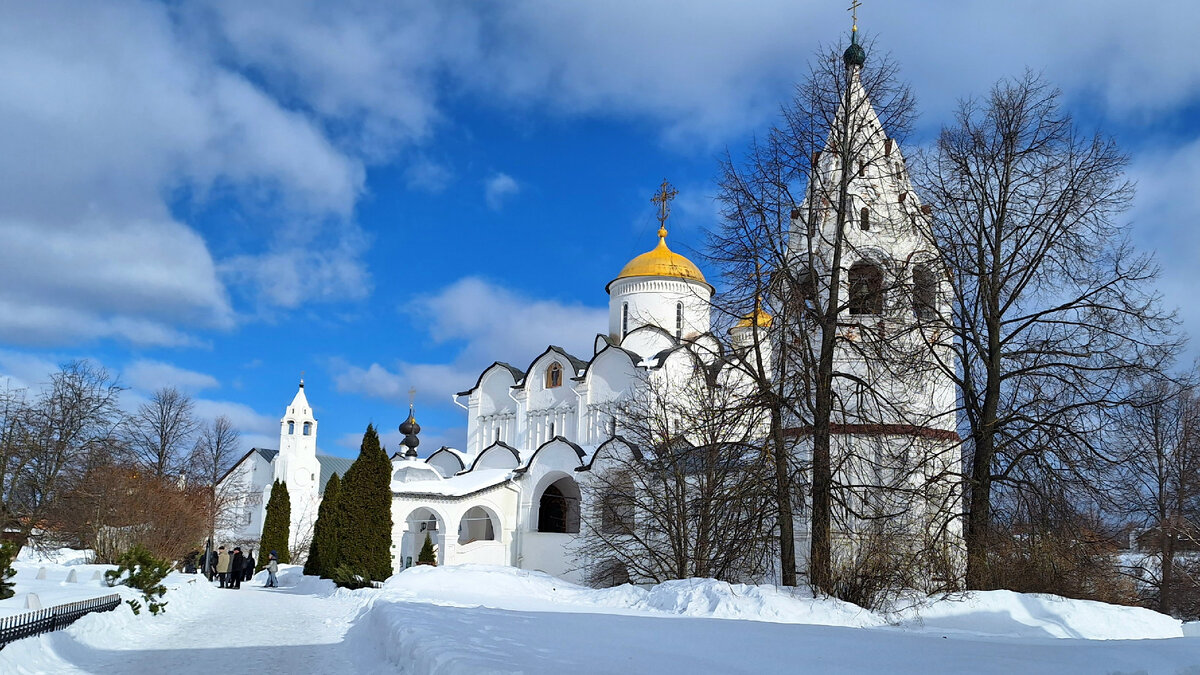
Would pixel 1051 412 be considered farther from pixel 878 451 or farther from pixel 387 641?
pixel 387 641

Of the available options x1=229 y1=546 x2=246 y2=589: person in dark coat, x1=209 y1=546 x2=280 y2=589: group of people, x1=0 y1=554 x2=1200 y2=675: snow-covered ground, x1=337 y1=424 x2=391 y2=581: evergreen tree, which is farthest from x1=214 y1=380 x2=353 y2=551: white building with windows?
x1=0 y1=554 x2=1200 y2=675: snow-covered ground

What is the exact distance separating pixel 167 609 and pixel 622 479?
43.3 ft

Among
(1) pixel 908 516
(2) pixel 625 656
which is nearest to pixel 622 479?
(1) pixel 908 516

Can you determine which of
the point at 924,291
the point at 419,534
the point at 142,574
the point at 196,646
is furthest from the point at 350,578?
the point at 419,534

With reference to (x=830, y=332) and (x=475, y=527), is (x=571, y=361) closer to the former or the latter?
(x=475, y=527)

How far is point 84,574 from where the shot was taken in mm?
17219

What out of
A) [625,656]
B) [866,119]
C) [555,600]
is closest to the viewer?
[625,656]

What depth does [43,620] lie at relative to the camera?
8.09m

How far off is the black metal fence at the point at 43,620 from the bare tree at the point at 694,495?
309 inches

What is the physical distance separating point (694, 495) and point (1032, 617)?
34.6 feet

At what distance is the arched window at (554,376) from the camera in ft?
117

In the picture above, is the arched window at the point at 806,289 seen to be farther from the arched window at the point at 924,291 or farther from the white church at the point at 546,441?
the white church at the point at 546,441

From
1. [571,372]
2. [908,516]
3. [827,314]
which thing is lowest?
[908,516]

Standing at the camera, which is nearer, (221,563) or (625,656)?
(625,656)
